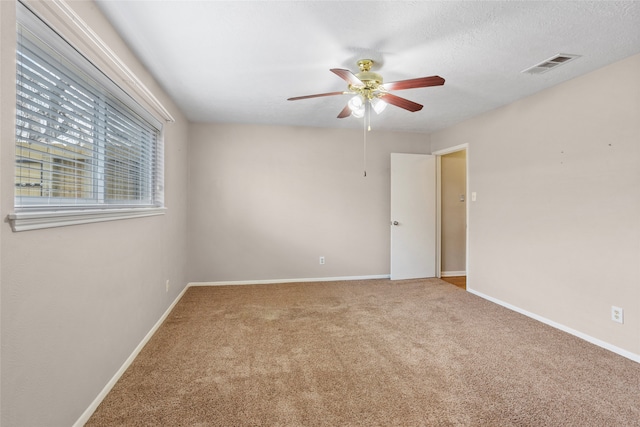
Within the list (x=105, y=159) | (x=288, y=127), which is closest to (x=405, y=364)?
(x=105, y=159)

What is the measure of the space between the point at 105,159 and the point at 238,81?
1.35 metres

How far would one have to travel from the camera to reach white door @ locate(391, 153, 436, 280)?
4.58m

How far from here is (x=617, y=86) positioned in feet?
7.77

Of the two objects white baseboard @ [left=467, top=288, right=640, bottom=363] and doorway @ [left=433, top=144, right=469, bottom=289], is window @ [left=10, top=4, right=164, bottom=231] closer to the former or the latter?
white baseboard @ [left=467, top=288, right=640, bottom=363]

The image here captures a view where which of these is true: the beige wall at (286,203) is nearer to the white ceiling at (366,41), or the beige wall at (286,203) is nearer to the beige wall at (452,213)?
the beige wall at (452,213)

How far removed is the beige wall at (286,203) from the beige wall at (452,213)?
0.94 m

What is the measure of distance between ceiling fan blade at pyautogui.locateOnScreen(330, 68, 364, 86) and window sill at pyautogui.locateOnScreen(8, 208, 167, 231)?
1.66 metres

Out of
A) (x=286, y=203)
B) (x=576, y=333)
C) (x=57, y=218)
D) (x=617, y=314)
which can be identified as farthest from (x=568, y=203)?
(x=57, y=218)

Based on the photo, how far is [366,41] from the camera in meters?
2.07

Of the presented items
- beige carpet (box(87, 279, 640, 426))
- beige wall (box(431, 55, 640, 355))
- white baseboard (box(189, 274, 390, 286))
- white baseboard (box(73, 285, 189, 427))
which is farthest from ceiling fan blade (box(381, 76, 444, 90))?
white baseboard (box(189, 274, 390, 286))

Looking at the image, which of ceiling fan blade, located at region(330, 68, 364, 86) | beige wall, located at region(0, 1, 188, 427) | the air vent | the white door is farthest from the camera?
the white door

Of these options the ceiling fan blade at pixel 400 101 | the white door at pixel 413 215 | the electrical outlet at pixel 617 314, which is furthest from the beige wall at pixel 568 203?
the ceiling fan blade at pixel 400 101

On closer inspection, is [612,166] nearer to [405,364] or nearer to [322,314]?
[405,364]

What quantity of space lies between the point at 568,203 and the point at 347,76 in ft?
7.80
